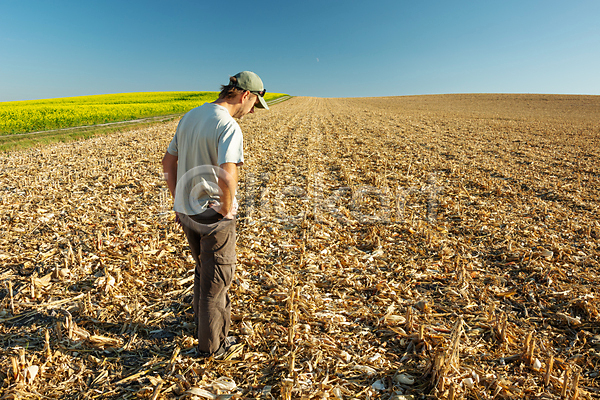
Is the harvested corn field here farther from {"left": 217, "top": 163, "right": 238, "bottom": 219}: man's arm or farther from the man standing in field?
{"left": 217, "top": 163, "right": 238, "bottom": 219}: man's arm

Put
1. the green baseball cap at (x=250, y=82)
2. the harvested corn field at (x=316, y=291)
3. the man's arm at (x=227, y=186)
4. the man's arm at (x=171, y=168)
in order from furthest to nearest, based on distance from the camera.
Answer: the man's arm at (x=171, y=168) < the harvested corn field at (x=316, y=291) < the green baseball cap at (x=250, y=82) < the man's arm at (x=227, y=186)

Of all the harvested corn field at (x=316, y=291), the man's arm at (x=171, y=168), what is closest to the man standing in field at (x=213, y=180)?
the man's arm at (x=171, y=168)

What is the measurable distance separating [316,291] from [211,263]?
6.49 ft

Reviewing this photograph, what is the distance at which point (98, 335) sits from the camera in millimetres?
3572

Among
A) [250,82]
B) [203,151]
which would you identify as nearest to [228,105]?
[250,82]

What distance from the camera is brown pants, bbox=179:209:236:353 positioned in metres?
2.92

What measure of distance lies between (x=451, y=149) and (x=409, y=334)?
1381 cm

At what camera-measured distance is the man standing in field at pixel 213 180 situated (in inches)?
107

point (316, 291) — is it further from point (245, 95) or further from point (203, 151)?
point (245, 95)

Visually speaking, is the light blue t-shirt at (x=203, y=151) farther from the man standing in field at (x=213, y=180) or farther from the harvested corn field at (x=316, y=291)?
the harvested corn field at (x=316, y=291)

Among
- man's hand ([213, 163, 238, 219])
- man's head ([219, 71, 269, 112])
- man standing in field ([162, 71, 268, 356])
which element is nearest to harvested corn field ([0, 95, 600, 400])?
man standing in field ([162, 71, 268, 356])

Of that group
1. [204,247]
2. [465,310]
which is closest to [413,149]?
[465,310]

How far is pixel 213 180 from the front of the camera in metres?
2.87

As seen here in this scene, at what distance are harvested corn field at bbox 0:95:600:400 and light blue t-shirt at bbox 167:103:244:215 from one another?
166 cm
